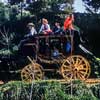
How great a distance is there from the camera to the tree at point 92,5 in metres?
34.4

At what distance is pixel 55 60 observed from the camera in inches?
853

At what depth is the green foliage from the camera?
20047mm

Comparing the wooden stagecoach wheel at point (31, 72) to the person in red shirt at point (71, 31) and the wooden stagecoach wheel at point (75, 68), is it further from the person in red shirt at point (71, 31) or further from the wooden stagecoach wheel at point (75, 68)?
the person in red shirt at point (71, 31)

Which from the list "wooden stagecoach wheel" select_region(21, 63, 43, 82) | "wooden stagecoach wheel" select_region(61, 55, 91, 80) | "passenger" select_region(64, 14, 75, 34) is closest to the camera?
"passenger" select_region(64, 14, 75, 34)

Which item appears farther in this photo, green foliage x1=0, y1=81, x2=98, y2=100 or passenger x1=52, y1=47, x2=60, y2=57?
passenger x1=52, y1=47, x2=60, y2=57

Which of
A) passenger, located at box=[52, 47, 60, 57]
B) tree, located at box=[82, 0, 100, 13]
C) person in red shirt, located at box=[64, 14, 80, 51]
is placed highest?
person in red shirt, located at box=[64, 14, 80, 51]

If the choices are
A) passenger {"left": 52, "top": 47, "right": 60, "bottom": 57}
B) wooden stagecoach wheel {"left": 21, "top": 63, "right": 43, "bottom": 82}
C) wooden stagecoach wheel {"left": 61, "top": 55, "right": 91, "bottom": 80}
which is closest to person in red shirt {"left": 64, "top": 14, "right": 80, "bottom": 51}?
passenger {"left": 52, "top": 47, "right": 60, "bottom": 57}

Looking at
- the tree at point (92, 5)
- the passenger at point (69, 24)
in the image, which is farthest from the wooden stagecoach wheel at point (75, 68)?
the tree at point (92, 5)

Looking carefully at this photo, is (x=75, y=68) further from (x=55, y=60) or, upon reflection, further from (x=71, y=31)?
(x=71, y=31)

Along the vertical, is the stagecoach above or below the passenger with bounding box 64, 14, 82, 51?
below

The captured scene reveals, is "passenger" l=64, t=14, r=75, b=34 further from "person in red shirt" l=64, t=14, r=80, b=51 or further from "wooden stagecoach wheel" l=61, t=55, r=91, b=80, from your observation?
"wooden stagecoach wheel" l=61, t=55, r=91, b=80

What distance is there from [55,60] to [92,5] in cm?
1346

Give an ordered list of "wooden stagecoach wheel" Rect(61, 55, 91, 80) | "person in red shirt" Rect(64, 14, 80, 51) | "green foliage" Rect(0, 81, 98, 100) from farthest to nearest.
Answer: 1. "wooden stagecoach wheel" Rect(61, 55, 91, 80)
2. "person in red shirt" Rect(64, 14, 80, 51)
3. "green foliage" Rect(0, 81, 98, 100)

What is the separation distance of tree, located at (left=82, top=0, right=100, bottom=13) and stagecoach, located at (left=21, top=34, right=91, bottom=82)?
12892mm
